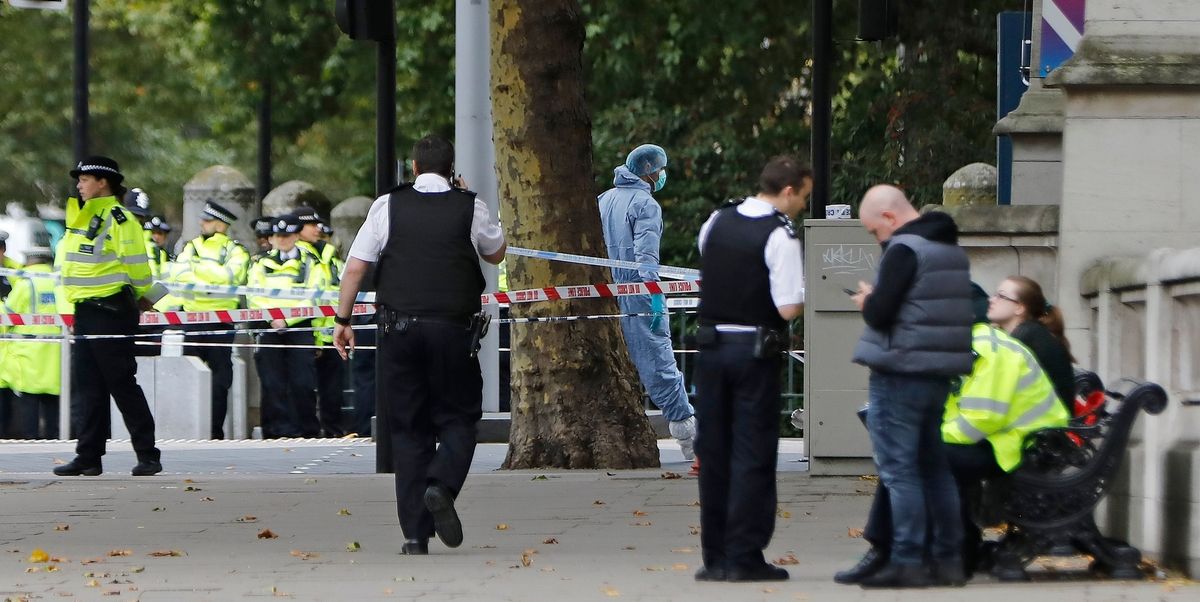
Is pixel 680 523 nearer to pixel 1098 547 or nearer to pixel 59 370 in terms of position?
pixel 1098 547

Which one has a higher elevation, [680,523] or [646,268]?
[646,268]

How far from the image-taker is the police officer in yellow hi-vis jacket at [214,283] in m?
18.6

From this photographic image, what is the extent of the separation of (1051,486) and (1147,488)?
1.73ft

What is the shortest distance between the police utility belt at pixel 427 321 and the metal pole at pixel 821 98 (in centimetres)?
433

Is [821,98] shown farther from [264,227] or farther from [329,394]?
[264,227]

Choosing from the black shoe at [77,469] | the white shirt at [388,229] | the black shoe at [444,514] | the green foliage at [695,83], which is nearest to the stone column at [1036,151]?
the white shirt at [388,229]

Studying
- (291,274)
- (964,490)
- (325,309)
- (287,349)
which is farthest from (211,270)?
(964,490)

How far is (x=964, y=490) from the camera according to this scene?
817 centimetres

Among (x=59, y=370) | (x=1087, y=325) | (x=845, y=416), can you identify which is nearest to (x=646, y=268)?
(x=845, y=416)

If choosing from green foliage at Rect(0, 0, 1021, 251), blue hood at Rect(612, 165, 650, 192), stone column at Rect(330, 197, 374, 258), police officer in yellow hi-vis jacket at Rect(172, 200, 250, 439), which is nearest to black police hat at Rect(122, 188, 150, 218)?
police officer in yellow hi-vis jacket at Rect(172, 200, 250, 439)

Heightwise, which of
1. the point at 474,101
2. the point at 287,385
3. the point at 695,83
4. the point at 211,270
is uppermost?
the point at 695,83

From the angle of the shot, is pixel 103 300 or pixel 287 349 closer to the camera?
pixel 103 300

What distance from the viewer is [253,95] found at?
3075 centimetres

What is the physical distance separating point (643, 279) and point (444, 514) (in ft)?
14.6
